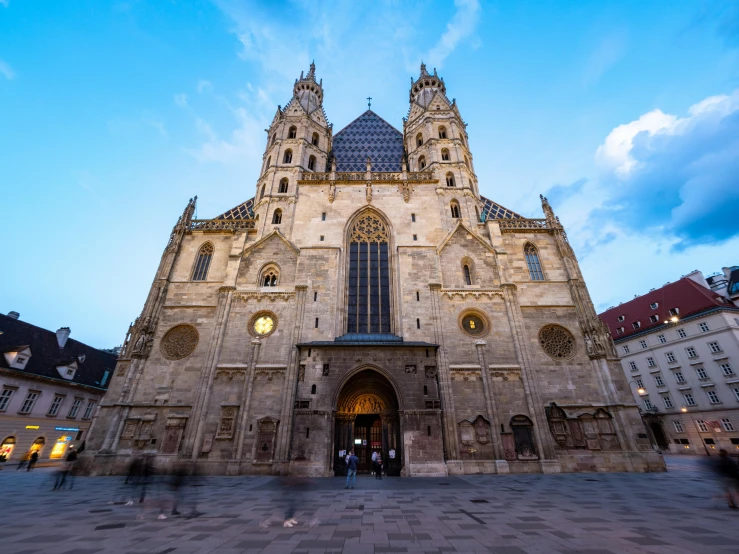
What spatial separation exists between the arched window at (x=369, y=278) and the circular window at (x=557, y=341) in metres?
9.15

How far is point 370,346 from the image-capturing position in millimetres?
17719

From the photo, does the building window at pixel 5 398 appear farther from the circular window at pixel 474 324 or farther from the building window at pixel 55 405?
the circular window at pixel 474 324

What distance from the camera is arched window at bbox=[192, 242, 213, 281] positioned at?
21812 millimetres

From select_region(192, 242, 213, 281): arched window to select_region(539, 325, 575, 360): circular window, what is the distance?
21666 mm

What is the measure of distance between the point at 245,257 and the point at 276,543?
18.2m

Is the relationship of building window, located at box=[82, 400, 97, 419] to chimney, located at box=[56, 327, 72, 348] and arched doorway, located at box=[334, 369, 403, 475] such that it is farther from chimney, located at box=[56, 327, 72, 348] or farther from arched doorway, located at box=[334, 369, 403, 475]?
arched doorway, located at box=[334, 369, 403, 475]

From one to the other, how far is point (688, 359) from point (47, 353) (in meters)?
56.9

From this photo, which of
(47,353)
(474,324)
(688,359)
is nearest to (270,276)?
(474,324)

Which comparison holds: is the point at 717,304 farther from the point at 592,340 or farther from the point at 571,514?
the point at 571,514

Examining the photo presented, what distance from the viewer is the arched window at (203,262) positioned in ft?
71.6

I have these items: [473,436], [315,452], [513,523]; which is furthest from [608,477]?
[315,452]

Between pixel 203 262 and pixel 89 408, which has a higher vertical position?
pixel 203 262

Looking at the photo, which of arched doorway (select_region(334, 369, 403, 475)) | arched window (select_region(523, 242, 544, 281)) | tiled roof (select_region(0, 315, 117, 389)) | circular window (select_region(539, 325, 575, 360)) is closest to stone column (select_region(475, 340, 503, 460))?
circular window (select_region(539, 325, 575, 360))

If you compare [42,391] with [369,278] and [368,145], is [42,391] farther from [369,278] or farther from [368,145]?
[368,145]
